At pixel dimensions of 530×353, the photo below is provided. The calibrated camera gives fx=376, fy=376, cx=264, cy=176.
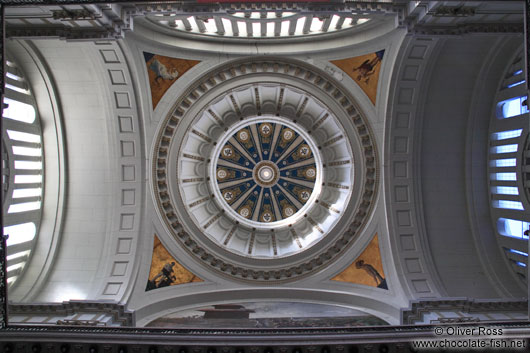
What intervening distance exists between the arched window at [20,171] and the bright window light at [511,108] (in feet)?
66.2

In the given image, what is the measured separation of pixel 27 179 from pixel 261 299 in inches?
467

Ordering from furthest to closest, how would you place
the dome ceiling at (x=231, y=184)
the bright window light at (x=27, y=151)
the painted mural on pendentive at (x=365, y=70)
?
the dome ceiling at (x=231, y=184) < the painted mural on pendentive at (x=365, y=70) < the bright window light at (x=27, y=151)

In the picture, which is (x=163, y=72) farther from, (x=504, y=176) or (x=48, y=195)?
(x=504, y=176)

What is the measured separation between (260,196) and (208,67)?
39.0 feet

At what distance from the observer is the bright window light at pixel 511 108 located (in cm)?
1507

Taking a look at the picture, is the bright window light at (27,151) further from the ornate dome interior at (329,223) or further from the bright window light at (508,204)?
the bright window light at (508,204)

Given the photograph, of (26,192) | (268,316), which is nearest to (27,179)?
(26,192)

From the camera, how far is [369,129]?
1802cm

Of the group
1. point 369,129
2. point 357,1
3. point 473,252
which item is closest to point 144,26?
point 357,1

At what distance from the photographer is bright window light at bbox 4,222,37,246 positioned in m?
15.4

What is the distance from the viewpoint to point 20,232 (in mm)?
15906

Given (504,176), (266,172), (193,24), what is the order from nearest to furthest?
(504,176), (193,24), (266,172)

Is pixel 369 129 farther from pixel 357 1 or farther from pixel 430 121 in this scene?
pixel 357 1

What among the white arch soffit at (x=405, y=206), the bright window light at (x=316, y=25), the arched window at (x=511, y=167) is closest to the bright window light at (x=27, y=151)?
the bright window light at (x=316, y=25)
